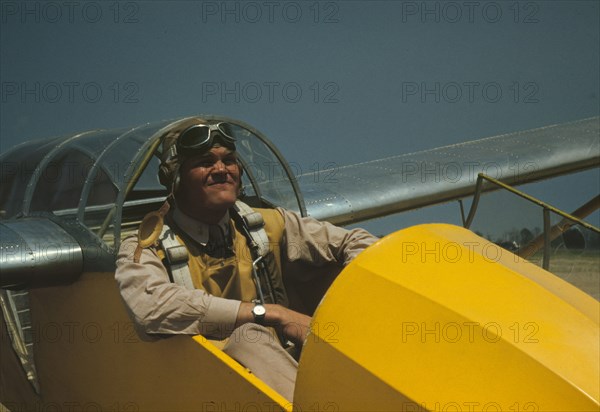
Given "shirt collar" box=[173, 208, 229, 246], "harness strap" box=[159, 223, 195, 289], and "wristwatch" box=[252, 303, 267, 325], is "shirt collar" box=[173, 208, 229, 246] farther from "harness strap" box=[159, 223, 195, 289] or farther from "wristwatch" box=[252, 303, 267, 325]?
"wristwatch" box=[252, 303, 267, 325]

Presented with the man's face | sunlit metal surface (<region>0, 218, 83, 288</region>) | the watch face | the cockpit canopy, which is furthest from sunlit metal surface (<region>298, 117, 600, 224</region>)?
the watch face

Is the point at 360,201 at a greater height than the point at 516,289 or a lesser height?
lesser

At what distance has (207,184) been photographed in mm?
3924

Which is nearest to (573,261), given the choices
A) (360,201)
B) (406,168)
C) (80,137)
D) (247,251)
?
(247,251)

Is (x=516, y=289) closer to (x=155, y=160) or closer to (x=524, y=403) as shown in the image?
(x=524, y=403)

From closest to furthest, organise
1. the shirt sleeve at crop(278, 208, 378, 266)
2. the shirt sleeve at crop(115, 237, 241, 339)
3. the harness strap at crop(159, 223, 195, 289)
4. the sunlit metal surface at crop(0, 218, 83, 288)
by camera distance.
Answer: the shirt sleeve at crop(115, 237, 241, 339) → the harness strap at crop(159, 223, 195, 289) → the shirt sleeve at crop(278, 208, 378, 266) → the sunlit metal surface at crop(0, 218, 83, 288)

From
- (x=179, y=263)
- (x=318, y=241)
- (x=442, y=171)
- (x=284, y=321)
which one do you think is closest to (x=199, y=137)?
(x=179, y=263)

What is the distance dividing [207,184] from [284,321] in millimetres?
861

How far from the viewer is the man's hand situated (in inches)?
133

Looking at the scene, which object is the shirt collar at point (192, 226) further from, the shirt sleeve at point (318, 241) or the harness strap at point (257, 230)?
the shirt sleeve at point (318, 241)

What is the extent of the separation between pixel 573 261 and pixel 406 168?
4.59 m

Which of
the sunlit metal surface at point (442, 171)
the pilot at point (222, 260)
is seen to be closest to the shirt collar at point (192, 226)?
the pilot at point (222, 260)

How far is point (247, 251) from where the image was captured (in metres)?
4.09

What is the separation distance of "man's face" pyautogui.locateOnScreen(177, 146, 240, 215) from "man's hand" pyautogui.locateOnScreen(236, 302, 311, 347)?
2.27ft
